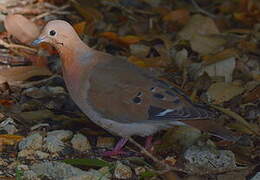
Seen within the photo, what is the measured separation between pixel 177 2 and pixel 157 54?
79cm

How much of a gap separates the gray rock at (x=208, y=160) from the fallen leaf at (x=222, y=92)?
0.56 metres

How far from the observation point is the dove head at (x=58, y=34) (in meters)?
3.55

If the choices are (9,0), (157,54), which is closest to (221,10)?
(157,54)

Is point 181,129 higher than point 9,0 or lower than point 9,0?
lower

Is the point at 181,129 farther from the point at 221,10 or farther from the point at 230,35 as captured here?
the point at 221,10

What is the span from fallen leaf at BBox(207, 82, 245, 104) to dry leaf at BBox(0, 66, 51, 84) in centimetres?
99

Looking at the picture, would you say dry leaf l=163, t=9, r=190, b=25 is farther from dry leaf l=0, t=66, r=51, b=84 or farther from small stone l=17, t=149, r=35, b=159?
small stone l=17, t=149, r=35, b=159

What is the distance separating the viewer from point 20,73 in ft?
13.1

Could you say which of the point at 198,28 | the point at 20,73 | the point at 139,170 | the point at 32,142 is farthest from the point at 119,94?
the point at 198,28

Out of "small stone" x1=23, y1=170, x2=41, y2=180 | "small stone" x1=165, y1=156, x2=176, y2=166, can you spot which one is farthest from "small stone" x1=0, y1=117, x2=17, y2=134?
"small stone" x1=165, y1=156, x2=176, y2=166

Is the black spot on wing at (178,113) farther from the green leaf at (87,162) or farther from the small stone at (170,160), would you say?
the green leaf at (87,162)

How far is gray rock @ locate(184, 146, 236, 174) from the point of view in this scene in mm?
3273

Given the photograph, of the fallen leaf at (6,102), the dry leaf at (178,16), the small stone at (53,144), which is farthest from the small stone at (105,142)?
the dry leaf at (178,16)

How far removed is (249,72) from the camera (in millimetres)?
4203
